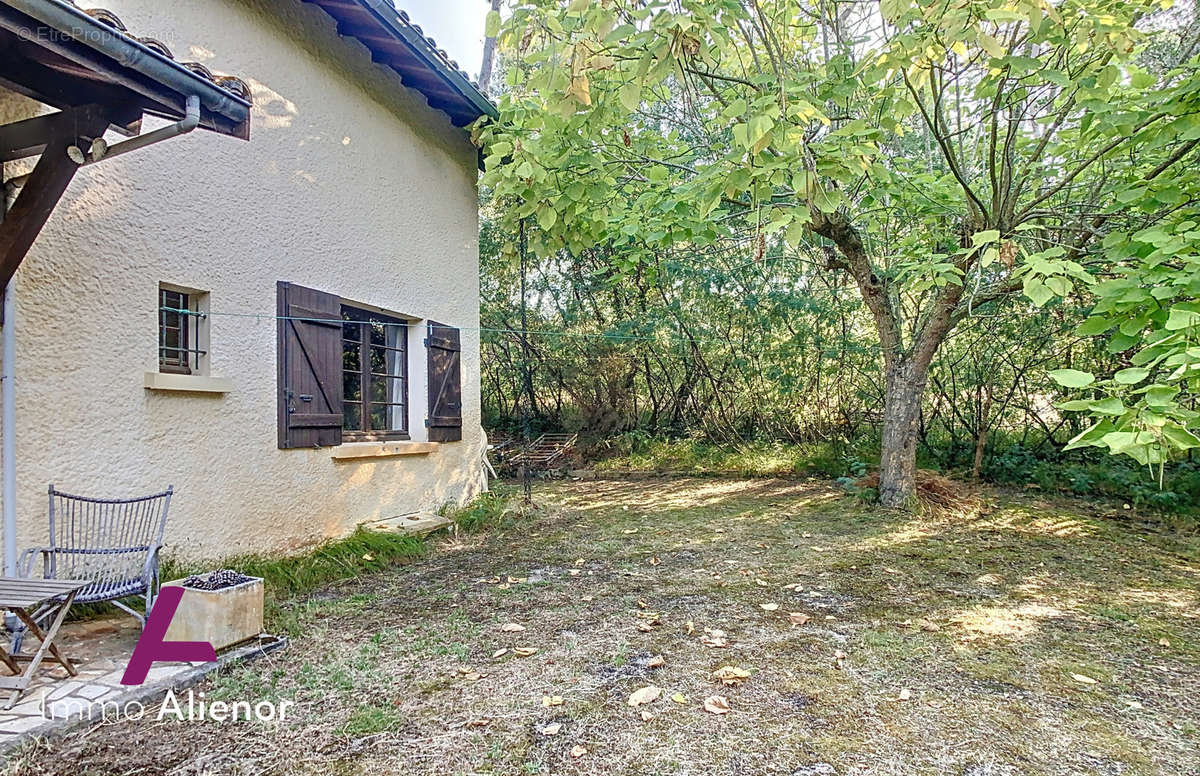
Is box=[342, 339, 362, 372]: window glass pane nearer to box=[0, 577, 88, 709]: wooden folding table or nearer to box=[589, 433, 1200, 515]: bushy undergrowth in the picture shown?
box=[0, 577, 88, 709]: wooden folding table

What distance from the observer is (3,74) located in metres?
2.41

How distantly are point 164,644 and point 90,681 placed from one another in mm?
294

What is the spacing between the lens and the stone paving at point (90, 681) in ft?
7.34

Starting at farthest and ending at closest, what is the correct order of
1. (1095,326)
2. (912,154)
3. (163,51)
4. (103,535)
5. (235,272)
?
(912,154)
(235,272)
(103,535)
(1095,326)
(163,51)

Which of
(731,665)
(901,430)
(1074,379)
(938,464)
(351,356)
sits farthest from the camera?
(938,464)

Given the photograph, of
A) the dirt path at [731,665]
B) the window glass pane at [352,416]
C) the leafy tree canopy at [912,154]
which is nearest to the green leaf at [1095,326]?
the leafy tree canopy at [912,154]

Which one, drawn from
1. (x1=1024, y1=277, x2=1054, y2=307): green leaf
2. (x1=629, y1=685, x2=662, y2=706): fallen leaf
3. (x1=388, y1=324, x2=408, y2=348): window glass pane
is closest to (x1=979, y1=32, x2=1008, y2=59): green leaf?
(x1=1024, y1=277, x2=1054, y2=307): green leaf

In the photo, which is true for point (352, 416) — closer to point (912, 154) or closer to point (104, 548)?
point (104, 548)

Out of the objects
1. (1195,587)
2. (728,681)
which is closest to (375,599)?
(728,681)

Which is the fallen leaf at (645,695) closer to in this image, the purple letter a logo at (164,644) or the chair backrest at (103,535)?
the purple letter a logo at (164,644)

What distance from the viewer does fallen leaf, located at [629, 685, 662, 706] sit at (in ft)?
8.29

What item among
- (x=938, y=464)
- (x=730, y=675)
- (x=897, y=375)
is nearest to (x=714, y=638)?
(x=730, y=675)

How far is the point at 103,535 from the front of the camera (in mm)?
3307

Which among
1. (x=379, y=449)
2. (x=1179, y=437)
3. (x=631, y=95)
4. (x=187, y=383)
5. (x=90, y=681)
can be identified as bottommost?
(x=90, y=681)
